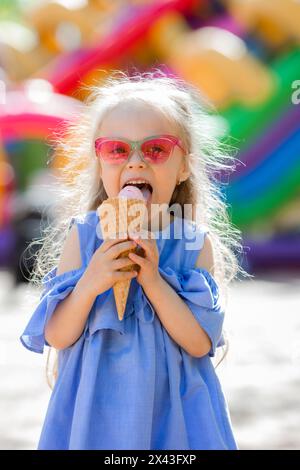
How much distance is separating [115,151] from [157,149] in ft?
0.36

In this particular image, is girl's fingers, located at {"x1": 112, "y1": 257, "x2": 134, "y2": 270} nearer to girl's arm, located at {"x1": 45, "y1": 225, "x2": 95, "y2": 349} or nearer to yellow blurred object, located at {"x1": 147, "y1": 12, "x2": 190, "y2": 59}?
girl's arm, located at {"x1": 45, "y1": 225, "x2": 95, "y2": 349}

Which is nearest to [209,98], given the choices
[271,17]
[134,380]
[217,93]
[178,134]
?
[217,93]

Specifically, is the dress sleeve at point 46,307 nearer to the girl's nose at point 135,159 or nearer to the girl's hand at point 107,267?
the girl's hand at point 107,267

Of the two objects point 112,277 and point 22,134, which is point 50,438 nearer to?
point 112,277

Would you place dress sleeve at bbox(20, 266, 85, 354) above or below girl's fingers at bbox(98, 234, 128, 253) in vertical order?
below

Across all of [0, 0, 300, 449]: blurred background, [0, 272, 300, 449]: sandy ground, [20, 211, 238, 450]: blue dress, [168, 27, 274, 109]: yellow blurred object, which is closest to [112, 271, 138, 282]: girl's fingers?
[20, 211, 238, 450]: blue dress

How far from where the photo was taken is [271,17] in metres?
9.72

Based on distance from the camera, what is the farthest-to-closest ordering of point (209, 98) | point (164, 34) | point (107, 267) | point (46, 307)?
point (164, 34) < point (209, 98) < point (46, 307) < point (107, 267)

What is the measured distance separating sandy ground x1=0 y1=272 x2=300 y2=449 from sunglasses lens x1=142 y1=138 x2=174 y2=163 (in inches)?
24.4

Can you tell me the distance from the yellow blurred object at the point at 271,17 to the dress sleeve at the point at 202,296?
26.7 ft

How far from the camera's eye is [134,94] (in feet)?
7.14

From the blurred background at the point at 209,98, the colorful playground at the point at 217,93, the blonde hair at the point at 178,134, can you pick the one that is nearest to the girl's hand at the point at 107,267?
the blonde hair at the point at 178,134

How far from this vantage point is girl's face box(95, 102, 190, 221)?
2051mm

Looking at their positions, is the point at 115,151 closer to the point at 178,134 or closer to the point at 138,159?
the point at 138,159
